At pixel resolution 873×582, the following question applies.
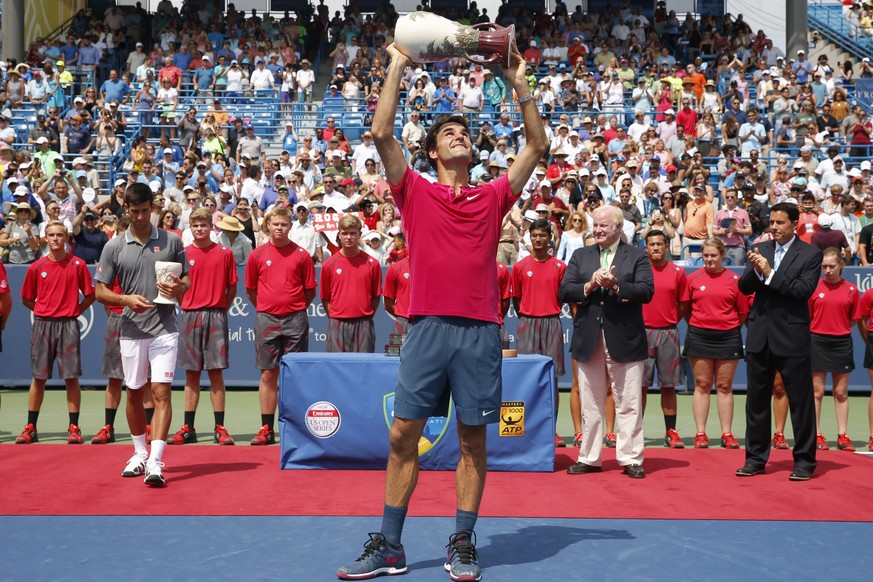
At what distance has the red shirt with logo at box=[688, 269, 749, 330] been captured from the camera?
994 centimetres

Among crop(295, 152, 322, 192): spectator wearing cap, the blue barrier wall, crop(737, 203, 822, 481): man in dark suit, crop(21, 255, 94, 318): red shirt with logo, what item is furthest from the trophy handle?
crop(295, 152, 322, 192): spectator wearing cap

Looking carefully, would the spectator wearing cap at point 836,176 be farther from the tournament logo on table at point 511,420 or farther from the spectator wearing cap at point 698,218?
the tournament logo on table at point 511,420

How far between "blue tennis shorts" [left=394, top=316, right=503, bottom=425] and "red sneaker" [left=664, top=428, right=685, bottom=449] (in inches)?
187

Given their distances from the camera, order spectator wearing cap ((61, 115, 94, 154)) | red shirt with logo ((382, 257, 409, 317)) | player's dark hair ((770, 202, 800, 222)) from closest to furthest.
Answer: player's dark hair ((770, 202, 800, 222))
red shirt with logo ((382, 257, 409, 317))
spectator wearing cap ((61, 115, 94, 154))

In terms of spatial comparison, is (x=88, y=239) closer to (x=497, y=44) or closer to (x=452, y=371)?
(x=452, y=371)

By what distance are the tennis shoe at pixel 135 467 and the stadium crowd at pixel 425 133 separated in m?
1.89

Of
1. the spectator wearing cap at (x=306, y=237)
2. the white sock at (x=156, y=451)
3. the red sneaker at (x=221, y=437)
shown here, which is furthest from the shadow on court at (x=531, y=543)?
the spectator wearing cap at (x=306, y=237)

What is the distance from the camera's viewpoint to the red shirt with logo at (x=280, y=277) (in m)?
9.99

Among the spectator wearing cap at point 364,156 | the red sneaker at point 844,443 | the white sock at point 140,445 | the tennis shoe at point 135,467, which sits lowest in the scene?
the red sneaker at point 844,443

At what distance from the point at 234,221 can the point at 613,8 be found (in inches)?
726

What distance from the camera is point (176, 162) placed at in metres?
19.8

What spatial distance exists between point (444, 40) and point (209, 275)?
544 centimetres

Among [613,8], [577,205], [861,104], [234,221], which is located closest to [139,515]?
[234,221]

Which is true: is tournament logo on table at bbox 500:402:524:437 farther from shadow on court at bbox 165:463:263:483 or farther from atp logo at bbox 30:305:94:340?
atp logo at bbox 30:305:94:340
